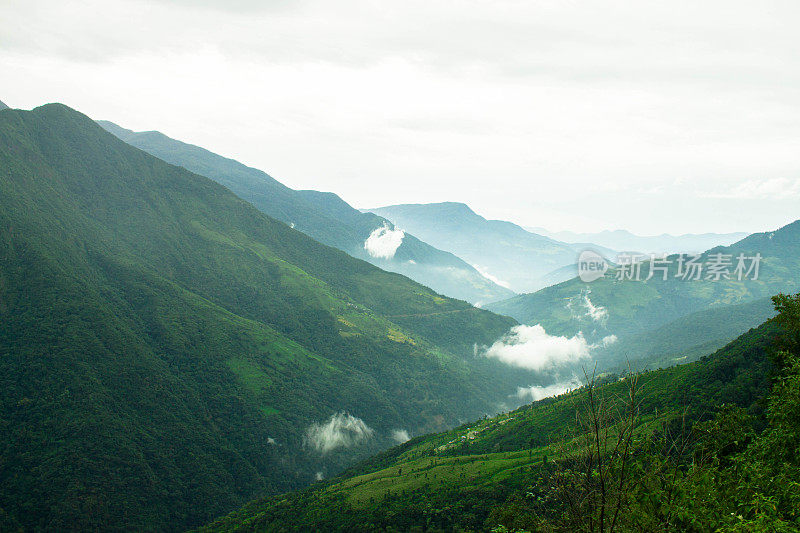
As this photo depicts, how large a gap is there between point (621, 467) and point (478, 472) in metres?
125

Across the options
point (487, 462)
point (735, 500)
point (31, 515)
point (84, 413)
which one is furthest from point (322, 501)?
point (735, 500)

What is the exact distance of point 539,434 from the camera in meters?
158

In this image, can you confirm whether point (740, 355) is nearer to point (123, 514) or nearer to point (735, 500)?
point (735, 500)

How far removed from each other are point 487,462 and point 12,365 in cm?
19897

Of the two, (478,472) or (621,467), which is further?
(478,472)

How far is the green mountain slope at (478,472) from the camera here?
316 feet

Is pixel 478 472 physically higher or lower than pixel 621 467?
lower

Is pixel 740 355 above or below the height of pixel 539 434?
above

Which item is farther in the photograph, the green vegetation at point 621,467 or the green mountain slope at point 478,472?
the green mountain slope at point 478,472

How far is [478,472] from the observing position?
133500 mm

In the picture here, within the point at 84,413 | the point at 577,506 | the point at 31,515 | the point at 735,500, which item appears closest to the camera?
the point at 577,506

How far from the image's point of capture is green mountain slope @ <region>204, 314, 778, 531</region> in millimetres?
96375

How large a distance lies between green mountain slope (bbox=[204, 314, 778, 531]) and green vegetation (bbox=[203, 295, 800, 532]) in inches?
22.5

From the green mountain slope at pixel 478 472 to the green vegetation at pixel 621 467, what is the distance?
57 cm
